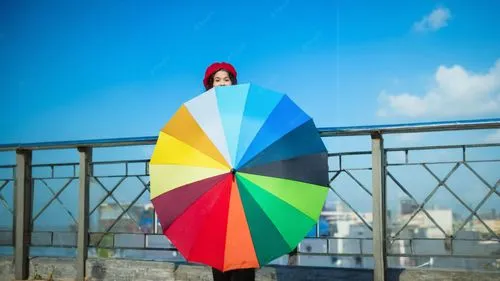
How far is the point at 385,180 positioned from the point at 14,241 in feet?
11.7

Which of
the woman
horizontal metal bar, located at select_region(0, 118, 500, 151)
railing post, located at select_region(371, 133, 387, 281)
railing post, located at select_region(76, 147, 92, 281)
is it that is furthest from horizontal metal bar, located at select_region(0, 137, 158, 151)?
railing post, located at select_region(371, 133, 387, 281)

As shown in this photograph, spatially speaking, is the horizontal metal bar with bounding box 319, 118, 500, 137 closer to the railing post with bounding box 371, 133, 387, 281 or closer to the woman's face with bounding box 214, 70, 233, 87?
the railing post with bounding box 371, 133, 387, 281

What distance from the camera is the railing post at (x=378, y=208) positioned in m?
3.78

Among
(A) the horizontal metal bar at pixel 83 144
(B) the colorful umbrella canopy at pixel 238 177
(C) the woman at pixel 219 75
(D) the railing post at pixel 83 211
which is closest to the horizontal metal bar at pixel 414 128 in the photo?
(C) the woman at pixel 219 75

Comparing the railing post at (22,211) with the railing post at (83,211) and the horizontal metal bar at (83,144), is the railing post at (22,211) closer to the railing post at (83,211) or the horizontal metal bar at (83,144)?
the horizontal metal bar at (83,144)

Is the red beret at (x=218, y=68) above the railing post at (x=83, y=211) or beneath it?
above

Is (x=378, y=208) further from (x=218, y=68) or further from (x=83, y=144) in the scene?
(x=83, y=144)

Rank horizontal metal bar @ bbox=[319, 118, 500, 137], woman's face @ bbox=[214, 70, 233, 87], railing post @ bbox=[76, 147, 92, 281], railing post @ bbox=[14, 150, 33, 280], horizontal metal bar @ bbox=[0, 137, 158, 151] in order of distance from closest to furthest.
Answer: woman's face @ bbox=[214, 70, 233, 87]
horizontal metal bar @ bbox=[319, 118, 500, 137]
horizontal metal bar @ bbox=[0, 137, 158, 151]
railing post @ bbox=[76, 147, 92, 281]
railing post @ bbox=[14, 150, 33, 280]

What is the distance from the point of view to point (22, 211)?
5.09m

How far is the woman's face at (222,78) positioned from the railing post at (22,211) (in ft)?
8.74

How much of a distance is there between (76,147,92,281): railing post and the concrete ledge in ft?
0.24

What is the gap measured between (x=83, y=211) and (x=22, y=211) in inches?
30.1

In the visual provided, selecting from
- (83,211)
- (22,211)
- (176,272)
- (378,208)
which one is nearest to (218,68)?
(378,208)

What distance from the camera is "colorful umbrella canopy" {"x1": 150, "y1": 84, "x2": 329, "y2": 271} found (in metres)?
2.55
